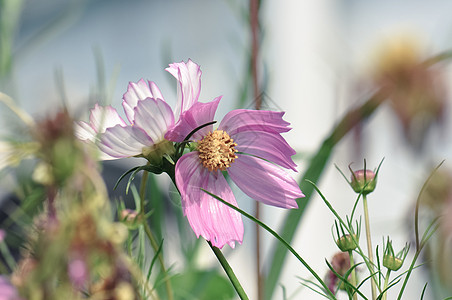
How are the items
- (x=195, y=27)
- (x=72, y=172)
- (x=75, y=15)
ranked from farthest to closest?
(x=195, y=27)
(x=75, y=15)
(x=72, y=172)

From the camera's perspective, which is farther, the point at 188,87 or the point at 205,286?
the point at 205,286

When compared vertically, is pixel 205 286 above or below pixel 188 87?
Result: below

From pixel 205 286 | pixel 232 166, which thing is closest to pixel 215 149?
pixel 232 166

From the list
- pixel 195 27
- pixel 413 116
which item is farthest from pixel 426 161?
pixel 195 27

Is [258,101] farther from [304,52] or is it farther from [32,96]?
[304,52]

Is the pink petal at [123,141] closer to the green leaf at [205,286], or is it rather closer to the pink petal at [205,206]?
the pink petal at [205,206]

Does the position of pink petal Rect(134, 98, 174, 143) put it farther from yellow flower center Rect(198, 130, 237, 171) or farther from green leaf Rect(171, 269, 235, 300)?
green leaf Rect(171, 269, 235, 300)

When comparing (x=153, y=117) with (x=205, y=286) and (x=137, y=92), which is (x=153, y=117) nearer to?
(x=137, y=92)

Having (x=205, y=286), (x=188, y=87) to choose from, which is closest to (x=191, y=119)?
(x=188, y=87)
